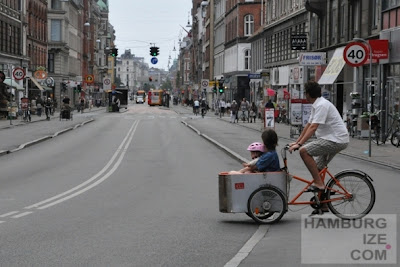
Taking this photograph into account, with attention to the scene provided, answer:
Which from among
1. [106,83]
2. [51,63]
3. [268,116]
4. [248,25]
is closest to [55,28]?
[51,63]

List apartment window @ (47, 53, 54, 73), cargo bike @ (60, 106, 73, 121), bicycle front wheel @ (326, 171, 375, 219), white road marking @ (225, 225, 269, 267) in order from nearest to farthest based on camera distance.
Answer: white road marking @ (225, 225, 269, 267) < bicycle front wheel @ (326, 171, 375, 219) < cargo bike @ (60, 106, 73, 121) < apartment window @ (47, 53, 54, 73)

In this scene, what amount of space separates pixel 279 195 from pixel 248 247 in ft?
5.86

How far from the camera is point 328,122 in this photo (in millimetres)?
10523

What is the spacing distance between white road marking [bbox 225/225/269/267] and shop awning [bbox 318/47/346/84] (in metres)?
32.3

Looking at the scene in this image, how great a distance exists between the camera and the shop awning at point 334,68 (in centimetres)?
4212

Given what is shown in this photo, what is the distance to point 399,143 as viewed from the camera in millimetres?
29859

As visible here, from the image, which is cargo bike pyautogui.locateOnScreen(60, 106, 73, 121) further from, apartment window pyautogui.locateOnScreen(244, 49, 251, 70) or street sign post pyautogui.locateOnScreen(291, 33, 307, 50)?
apartment window pyautogui.locateOnScreen(244, 49, 251, 70)

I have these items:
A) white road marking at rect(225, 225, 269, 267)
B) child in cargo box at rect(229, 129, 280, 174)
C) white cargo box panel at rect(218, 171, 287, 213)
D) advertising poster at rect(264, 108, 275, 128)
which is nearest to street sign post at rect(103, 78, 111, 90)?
advertising poster at rect(264, 108, 275, 128)

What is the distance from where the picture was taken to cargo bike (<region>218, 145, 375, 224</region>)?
34.4 feet

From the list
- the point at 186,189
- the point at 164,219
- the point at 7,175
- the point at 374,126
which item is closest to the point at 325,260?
the point at 164,219

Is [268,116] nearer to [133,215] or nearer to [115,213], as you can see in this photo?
[115,213]

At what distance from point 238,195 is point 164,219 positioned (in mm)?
1195

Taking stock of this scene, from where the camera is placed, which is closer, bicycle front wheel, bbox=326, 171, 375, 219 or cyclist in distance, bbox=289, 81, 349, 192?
cyclist in distance, bbox=289, 81, 349, 192

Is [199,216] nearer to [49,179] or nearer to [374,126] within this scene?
[49,179]
